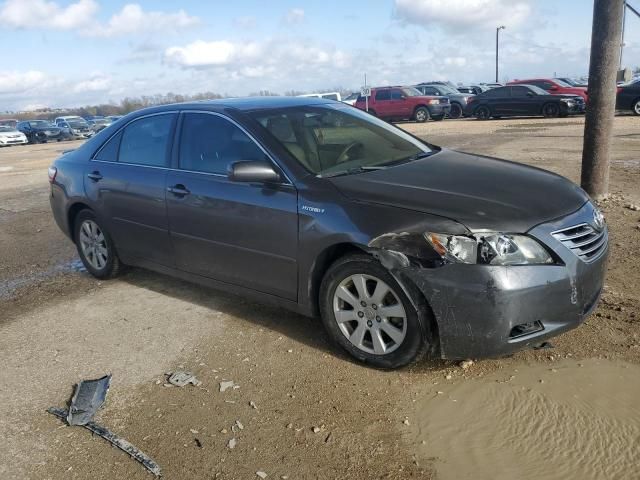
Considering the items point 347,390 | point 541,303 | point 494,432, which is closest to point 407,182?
point 541,303

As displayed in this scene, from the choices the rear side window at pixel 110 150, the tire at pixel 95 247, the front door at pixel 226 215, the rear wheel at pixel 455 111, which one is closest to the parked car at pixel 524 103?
the rear wheel at pixel 455 111

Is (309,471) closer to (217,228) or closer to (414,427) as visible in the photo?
(414,427)

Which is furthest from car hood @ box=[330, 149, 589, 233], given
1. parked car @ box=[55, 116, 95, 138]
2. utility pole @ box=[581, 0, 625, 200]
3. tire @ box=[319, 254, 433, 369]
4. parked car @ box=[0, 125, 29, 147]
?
parked car @ box=[0, 125, 29, 147]

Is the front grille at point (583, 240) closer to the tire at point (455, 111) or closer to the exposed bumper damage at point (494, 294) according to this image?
the exposed bumper damage at point (494, 294)

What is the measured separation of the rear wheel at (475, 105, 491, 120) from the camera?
24.7 meters

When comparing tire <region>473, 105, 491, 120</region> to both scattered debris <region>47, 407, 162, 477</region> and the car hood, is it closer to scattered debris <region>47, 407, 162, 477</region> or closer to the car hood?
the car hood

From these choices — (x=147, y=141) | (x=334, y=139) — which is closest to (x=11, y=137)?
(x=147, y=141)

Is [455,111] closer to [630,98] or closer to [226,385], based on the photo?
[630,98]

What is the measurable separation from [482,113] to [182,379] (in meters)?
23.7

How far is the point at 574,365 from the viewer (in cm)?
345

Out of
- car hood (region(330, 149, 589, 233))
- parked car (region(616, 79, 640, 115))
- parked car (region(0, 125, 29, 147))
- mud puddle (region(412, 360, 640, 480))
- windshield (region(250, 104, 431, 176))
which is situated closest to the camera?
mud puddle (region(412, 360, 640, 480))

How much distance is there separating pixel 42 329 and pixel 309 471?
2.91 m

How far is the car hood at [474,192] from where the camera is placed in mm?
3205

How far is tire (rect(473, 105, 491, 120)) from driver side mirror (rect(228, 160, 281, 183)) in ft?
74.4
